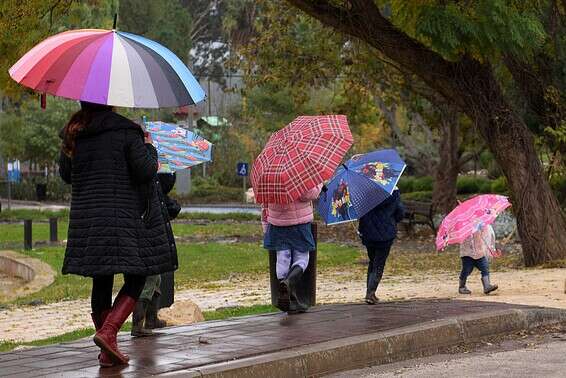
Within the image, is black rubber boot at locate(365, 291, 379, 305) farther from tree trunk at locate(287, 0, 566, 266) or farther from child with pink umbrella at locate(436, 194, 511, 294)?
tree trunk at locate(287, 0, 566, 266)

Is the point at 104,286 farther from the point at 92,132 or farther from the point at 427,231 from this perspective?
the point at 427,231

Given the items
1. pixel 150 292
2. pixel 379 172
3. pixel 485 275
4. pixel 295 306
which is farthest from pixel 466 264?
pixel 150 292

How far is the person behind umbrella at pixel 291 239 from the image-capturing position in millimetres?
9945

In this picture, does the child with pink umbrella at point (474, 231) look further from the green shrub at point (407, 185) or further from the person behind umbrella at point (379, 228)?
the green shrub at point (407, 185)

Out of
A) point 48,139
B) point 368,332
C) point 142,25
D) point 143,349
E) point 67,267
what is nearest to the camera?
point 67,267

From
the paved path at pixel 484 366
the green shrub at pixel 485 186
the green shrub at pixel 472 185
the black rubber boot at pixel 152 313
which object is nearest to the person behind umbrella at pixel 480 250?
the paved path at pixel 484 366

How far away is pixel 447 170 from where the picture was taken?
3081cm

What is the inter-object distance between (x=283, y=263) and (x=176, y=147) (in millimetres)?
1606

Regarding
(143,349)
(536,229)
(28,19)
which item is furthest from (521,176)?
(143,349)

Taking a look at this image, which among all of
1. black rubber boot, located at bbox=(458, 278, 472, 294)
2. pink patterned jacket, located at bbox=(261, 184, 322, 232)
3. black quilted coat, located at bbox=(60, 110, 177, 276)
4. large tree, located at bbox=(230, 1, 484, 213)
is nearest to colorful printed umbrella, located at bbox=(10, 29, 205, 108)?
black quilted coat, located at bbox=(60, 110, 177, 276)

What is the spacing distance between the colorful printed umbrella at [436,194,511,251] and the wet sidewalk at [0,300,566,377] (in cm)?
146

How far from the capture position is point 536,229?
55.8ft

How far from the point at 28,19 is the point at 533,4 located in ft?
26.1

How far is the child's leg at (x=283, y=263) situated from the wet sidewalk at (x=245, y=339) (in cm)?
40
